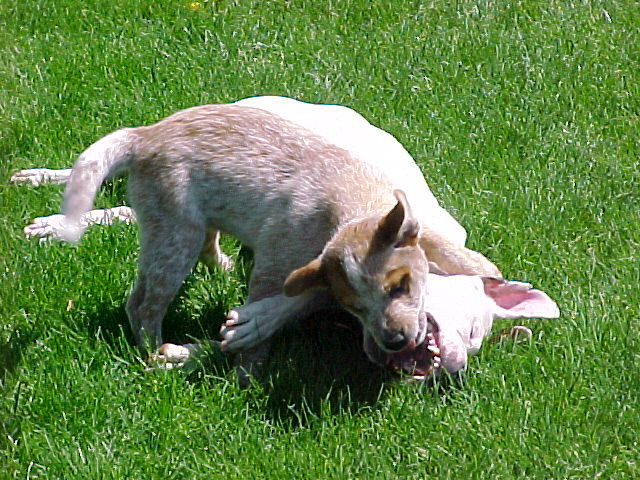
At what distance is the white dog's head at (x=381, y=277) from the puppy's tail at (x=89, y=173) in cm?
86

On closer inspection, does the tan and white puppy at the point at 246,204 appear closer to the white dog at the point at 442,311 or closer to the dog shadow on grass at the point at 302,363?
the white dog at the point at 442,311

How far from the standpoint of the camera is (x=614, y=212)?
216 inches

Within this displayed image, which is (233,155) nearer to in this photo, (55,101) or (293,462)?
(293,462)

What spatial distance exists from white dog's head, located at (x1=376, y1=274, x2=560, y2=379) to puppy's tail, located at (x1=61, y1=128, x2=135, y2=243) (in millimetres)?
1199

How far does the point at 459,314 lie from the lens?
429 cm

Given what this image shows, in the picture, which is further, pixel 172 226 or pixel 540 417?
pixel 172 226

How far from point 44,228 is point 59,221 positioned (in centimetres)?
10

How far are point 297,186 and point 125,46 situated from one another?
10.1ft

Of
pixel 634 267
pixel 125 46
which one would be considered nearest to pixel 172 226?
pixel 634 267

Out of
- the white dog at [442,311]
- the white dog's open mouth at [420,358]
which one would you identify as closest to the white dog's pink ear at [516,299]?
the white dog at [442,311]

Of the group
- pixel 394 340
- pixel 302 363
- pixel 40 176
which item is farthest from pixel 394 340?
pixel 40 176

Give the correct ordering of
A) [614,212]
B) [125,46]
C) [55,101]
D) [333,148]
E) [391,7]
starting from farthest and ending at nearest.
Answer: [391,7], [125,46], [55,101], [614,212], [333,148]

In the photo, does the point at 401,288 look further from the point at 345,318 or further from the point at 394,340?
the point at 345,318

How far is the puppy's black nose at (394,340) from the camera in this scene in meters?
4.02
